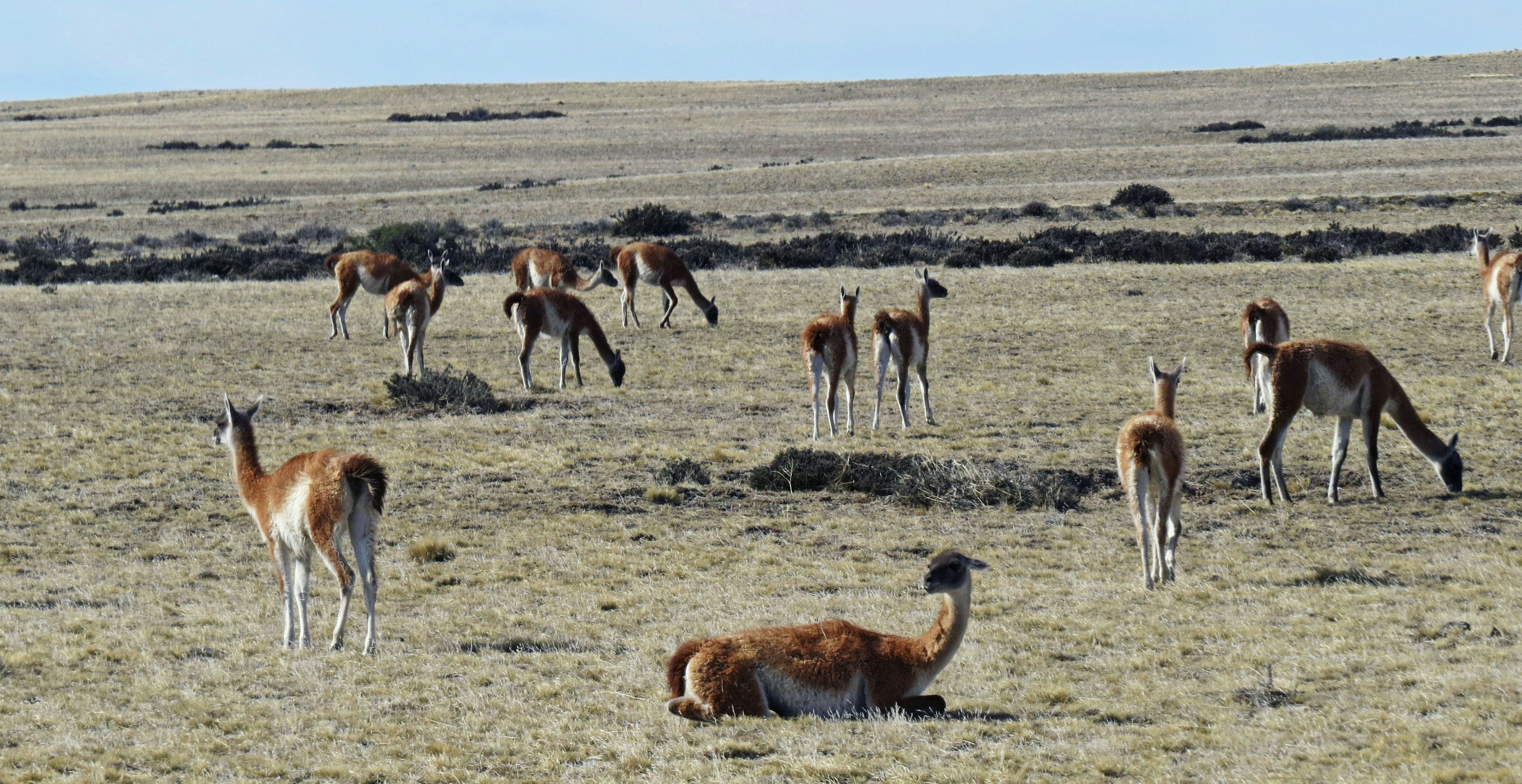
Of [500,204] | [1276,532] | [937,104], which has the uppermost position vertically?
[937,104]

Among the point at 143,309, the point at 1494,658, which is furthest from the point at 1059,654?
the point at 143,309

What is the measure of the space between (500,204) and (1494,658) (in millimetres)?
A: 45477

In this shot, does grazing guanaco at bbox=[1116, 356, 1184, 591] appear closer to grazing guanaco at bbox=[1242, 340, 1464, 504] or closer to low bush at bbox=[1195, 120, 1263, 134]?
grazing guanaco at bbox=[1242, 340, 1464, 504]

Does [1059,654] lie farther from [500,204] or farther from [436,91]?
[436,91]

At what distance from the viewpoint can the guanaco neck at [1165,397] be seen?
978 centimetres

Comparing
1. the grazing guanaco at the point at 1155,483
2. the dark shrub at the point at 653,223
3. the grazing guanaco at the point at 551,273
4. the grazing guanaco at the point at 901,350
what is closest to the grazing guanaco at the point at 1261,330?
the grazing guanaco at the point at 901,350

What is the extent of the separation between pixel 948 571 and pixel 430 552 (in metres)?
5.30

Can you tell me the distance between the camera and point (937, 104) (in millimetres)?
100000

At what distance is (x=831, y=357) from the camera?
14523 mm

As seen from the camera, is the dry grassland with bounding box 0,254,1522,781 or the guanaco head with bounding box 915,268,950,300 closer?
the dry grassland with bounding box 0,254,1522,781

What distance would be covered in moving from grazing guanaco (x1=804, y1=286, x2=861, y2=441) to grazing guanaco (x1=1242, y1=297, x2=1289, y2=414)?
4.51 m

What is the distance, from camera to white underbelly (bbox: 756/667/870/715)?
6.49 m

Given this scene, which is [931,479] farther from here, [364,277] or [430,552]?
[364,277]

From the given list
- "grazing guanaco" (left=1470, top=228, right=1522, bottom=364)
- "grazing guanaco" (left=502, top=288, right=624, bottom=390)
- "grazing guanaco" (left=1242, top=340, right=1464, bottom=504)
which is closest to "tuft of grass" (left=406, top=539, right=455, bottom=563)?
"grazing guanaco" (left=1242, top=340, right=1464, bottom=504)
